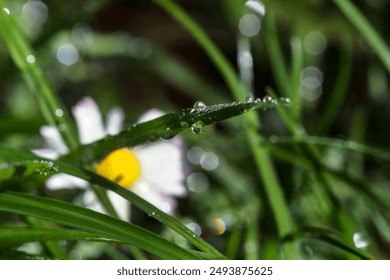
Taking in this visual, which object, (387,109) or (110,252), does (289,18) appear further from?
(110,252)

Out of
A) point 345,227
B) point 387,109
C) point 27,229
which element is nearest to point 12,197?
point 27,229

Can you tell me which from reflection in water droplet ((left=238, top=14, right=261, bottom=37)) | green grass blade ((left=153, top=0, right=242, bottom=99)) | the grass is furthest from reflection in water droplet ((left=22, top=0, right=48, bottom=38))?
green grass blade ((left=153, top=0, right=242, bottom=99))

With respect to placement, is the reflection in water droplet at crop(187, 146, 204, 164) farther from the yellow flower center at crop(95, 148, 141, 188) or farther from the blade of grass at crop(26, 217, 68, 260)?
the blade of grass at crop(26, 217, 68, 260)

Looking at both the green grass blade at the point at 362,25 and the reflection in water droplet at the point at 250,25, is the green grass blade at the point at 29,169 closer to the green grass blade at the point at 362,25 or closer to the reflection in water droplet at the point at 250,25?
the green grass blade at the point at 362,25

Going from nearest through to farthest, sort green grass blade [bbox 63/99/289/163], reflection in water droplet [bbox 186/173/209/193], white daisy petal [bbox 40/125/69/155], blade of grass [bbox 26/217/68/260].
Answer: green grass blade [bbox 63/99/289/163], blade of grass [bbox 26/217/68/260], white daisy petal [bbox 40/125/69/155], reflection in water droplet [bbox 186/173/209/193]

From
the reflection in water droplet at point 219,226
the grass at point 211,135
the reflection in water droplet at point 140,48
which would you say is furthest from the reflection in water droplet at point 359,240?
the reflection in water droplet at point 140,48
